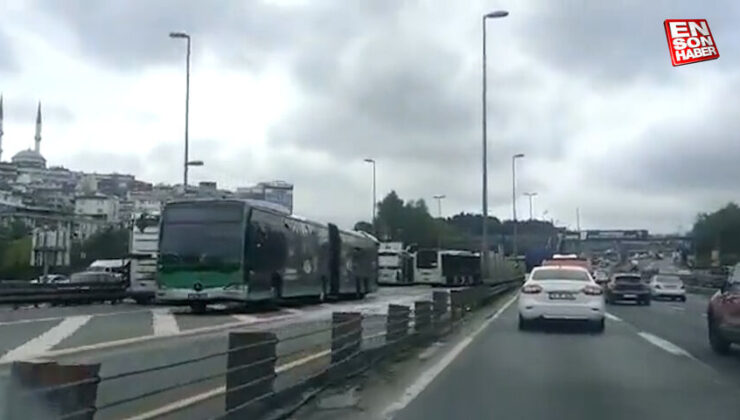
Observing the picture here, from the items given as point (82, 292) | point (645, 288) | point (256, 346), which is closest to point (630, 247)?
point (645, 288)

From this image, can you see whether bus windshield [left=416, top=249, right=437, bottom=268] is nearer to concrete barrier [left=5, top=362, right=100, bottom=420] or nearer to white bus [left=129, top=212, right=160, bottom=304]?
white bus [left=129, top=212, right=160, bottom=304]

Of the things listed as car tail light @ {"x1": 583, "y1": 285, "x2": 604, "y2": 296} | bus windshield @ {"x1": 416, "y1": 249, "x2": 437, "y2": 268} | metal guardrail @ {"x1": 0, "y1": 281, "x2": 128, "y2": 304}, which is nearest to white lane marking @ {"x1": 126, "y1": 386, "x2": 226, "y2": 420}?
car tail light @ {"x1": 583, "y1": 285, "x2": 604, "y2": 296}

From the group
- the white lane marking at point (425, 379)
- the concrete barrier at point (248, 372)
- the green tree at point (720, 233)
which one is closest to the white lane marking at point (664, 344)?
the white lane marking at point (425, 379)

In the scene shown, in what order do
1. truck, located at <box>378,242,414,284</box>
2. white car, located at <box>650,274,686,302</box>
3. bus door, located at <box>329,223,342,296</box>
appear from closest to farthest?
bus door, located at <box>329,223,342,296</box>, white car, located at <box>650,274,686,302</box>, truck, located at <box>378,242,414,284</box>

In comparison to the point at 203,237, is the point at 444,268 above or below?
above

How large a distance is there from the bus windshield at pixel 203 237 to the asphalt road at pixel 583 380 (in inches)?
370

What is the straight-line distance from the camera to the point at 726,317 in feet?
59.4

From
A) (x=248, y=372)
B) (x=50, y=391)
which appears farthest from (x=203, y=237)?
(x=50, y=391)

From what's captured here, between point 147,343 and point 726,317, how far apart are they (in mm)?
10392

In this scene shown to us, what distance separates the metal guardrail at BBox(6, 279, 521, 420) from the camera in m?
6.07

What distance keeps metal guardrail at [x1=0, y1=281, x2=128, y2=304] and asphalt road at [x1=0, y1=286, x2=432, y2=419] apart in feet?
3.89

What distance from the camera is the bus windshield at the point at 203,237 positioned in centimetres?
2958

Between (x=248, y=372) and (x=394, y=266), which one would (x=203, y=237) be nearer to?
(x=248, y=372)

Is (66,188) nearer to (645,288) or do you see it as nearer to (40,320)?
(645,288)
